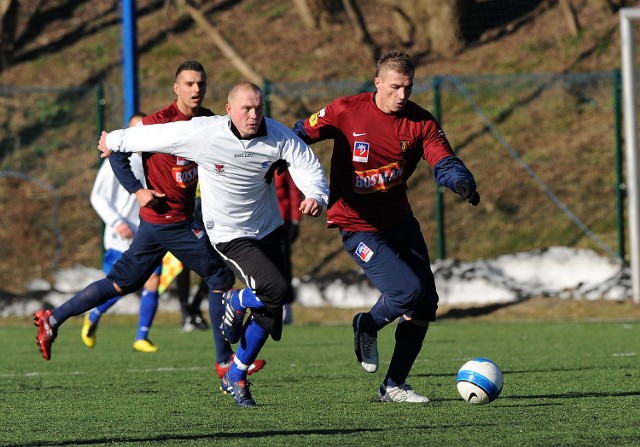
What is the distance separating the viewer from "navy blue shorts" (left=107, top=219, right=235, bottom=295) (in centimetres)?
879

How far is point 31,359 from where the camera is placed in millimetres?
10242

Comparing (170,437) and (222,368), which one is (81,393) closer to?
(222,368)

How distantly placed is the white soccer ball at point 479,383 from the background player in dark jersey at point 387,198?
31 cm

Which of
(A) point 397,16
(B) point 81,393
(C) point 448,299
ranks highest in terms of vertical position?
(A) point 397,16

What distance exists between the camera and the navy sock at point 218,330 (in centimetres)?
815

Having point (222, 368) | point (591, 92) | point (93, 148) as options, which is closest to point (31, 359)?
point (222, 368)

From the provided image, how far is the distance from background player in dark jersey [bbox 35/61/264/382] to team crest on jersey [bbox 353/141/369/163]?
70.7 inches

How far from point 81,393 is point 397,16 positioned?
1618 centimetres

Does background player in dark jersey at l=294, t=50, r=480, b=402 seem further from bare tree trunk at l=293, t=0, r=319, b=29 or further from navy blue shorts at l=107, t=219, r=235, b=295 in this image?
bare tree trunk at l=293, t=0, r=319, b=29

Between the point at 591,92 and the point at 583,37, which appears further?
the point at 583,37

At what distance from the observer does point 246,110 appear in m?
6.79

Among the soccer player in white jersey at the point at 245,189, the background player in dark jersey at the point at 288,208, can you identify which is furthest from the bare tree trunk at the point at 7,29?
the soccer player in white jersey at the point at 245,189

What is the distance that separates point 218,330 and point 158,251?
3.08ft

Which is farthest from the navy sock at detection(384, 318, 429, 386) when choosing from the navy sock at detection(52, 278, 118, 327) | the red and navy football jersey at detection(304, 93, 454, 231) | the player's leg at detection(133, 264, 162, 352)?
the player's leg at detection(133, 264, 162, 352)
